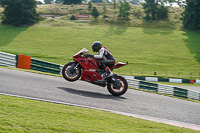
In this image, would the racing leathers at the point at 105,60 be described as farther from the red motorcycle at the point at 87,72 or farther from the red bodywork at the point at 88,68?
the red bodywork at the point at 88,68

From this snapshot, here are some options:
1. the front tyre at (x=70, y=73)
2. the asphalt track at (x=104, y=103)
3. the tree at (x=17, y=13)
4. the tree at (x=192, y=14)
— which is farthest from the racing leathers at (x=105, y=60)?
the tree at (x=17, y=13)

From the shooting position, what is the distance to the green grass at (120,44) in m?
41.6

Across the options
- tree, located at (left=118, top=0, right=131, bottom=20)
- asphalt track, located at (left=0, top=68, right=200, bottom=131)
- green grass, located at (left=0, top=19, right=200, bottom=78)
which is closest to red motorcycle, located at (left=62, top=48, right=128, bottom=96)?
asphalt track, located at (left=0, top=68, right=200, bottom=131)

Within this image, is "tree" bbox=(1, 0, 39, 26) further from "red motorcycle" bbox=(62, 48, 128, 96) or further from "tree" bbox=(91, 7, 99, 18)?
"red motorcycle" bbox=(62, 48, 128, 96)

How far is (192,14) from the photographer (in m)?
67.1

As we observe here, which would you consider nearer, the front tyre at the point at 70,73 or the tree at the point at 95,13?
the front tyre at the point at 70,73

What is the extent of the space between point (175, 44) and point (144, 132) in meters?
54.3

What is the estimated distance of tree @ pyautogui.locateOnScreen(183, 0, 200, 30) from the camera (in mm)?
66719

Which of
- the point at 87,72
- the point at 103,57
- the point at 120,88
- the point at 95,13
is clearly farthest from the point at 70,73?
the point at 95,13

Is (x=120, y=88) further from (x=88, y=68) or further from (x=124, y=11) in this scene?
(x=124, y=11)

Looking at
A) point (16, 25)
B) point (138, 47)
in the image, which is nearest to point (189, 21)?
point (138, 47)

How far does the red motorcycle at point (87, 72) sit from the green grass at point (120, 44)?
24.8m

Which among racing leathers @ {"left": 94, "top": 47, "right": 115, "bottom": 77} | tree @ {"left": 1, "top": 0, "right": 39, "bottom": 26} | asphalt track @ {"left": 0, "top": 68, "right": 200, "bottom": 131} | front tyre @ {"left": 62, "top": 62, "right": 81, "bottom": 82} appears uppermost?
tree @ {"left": 1, "top": 0, "right": 39, "bottom": 26}

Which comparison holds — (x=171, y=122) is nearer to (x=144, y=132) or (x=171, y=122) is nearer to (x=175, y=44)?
(x=144, y=132)
